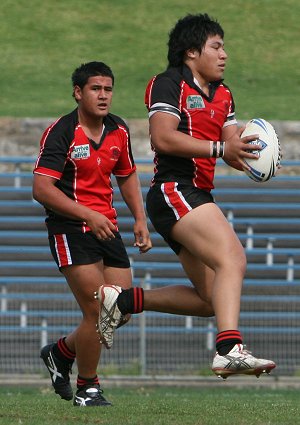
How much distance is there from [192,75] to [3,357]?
26.0ft

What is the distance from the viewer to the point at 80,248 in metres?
8.70

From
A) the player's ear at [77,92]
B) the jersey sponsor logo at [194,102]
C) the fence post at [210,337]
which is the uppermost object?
the player's ear at [77,92]

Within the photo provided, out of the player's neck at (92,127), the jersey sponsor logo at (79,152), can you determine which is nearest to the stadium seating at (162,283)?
the player's neck at (92,127)

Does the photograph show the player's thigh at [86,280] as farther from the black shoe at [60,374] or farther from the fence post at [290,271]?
the fence post at [290,271]

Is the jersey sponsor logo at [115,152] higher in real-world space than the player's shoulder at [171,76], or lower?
lower

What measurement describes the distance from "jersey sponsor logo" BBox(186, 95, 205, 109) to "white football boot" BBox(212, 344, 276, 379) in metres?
1.59

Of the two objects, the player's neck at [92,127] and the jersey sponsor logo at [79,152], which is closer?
the jersey sponsor logo at [79,152]

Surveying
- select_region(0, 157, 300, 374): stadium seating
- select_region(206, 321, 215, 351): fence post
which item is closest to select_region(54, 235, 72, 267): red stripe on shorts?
select_region(0, 157, 300, 374): stadium seating

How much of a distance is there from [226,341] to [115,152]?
1.85 meters

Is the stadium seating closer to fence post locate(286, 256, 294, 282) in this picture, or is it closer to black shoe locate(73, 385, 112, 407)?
fence post locate(286, 256, 294, 282)

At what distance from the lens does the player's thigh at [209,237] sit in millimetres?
7891

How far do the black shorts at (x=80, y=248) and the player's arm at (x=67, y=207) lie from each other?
24cm

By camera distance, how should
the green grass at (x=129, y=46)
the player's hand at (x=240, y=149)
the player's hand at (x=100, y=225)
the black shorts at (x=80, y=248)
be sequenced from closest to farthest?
the player's hand at (x=240, y=149) → the player's hand at (x=100, y=225) → the black shorts at (x=80, y=248) → the green grass at (x=129, y=46)

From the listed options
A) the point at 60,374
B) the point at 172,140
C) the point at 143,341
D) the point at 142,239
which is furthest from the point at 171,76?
the point at 143,341
